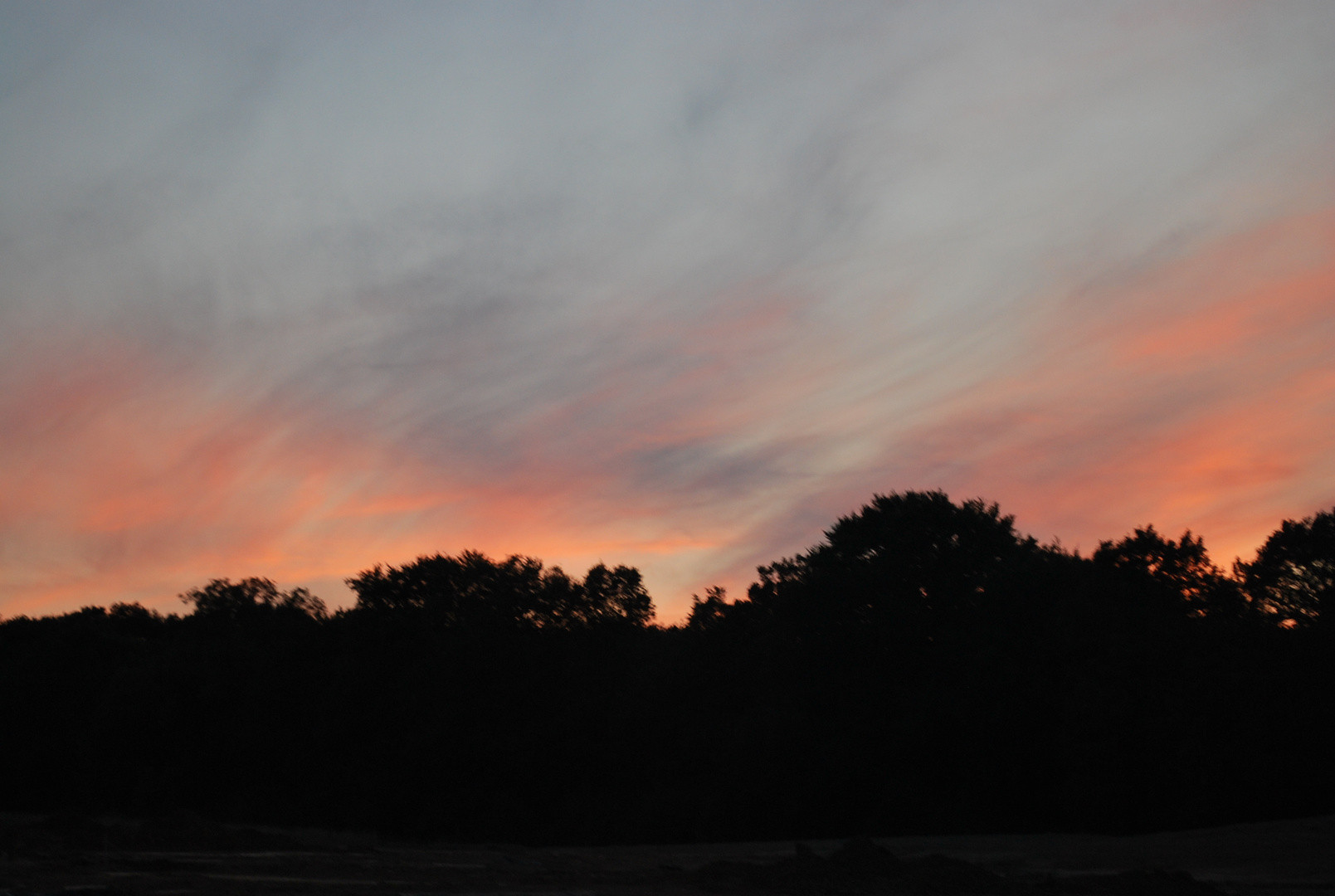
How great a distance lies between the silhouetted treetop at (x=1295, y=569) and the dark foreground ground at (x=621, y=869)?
17.8m

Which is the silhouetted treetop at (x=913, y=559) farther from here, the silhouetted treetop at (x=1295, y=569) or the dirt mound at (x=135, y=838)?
the dirt mound at (x=135, y=838)

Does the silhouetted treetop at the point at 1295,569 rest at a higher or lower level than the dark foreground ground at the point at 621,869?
higher

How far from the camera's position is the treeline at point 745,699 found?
1358 inches

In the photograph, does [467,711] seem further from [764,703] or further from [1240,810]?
[1240,810]

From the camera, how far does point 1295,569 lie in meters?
39.3

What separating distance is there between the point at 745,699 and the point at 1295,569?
23.1 m

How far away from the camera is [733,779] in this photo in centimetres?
4238

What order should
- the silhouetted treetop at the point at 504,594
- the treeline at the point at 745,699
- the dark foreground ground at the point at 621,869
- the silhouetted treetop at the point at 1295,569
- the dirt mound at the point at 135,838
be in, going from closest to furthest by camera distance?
the dark foreground ground at the point at 621,869 < the dirt mound at the point at 135,838 < the treeline at the point at 745,699 < the silhouetted treetop at the point at 1295,569 < the silhouetted treetop at the point at 504,594

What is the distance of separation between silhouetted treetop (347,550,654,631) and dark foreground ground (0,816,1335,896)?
1152 inches

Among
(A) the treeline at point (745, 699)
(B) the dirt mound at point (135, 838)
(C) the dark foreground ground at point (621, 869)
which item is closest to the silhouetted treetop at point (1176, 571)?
(A) the treeline at point (745, 699)

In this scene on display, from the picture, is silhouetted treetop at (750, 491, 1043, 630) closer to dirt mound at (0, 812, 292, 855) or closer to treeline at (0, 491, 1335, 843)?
treeline at (0, 491, 1335, 843)

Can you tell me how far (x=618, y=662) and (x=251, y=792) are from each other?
20.1m

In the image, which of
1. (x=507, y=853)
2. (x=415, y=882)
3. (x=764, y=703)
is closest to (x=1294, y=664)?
(x=764, y=703)

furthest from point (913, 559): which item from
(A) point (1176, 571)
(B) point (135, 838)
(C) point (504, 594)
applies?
(B) point (135, 838)
